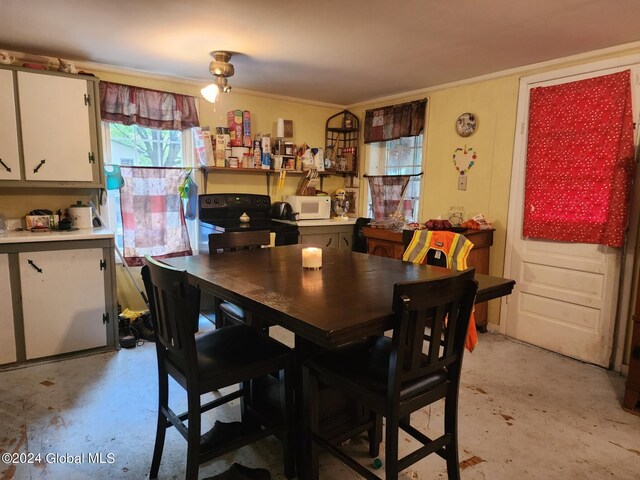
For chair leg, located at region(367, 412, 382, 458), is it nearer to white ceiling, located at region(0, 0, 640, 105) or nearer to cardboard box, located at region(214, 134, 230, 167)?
white ceiling, located at region(0, 0, 640, 105)

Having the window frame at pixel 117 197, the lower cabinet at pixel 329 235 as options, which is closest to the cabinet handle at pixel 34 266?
the window frame at pixel 117 197

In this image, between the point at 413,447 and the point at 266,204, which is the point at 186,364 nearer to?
the point at 413,447

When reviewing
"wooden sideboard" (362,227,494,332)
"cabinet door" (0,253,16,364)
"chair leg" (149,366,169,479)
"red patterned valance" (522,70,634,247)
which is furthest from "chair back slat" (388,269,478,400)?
"cabinet door" (0,253,16,364)

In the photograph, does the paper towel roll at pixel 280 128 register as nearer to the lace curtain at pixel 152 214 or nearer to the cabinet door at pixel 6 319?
the lace curtain at pixel 152 214

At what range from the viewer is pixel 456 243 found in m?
2.69

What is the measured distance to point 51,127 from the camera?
114 inches

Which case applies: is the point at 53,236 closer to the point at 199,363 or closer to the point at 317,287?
the point at 199,363

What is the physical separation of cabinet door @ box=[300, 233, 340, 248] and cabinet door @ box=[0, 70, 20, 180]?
239cm

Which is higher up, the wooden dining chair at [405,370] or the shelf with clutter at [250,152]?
the shelf with clutter at [250,152]

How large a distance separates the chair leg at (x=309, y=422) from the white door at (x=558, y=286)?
2427 mm

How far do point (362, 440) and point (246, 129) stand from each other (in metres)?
3.04

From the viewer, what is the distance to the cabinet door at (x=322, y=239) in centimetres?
413

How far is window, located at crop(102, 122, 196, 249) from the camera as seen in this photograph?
3.54 meters

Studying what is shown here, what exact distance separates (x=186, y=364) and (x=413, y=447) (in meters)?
1.22
